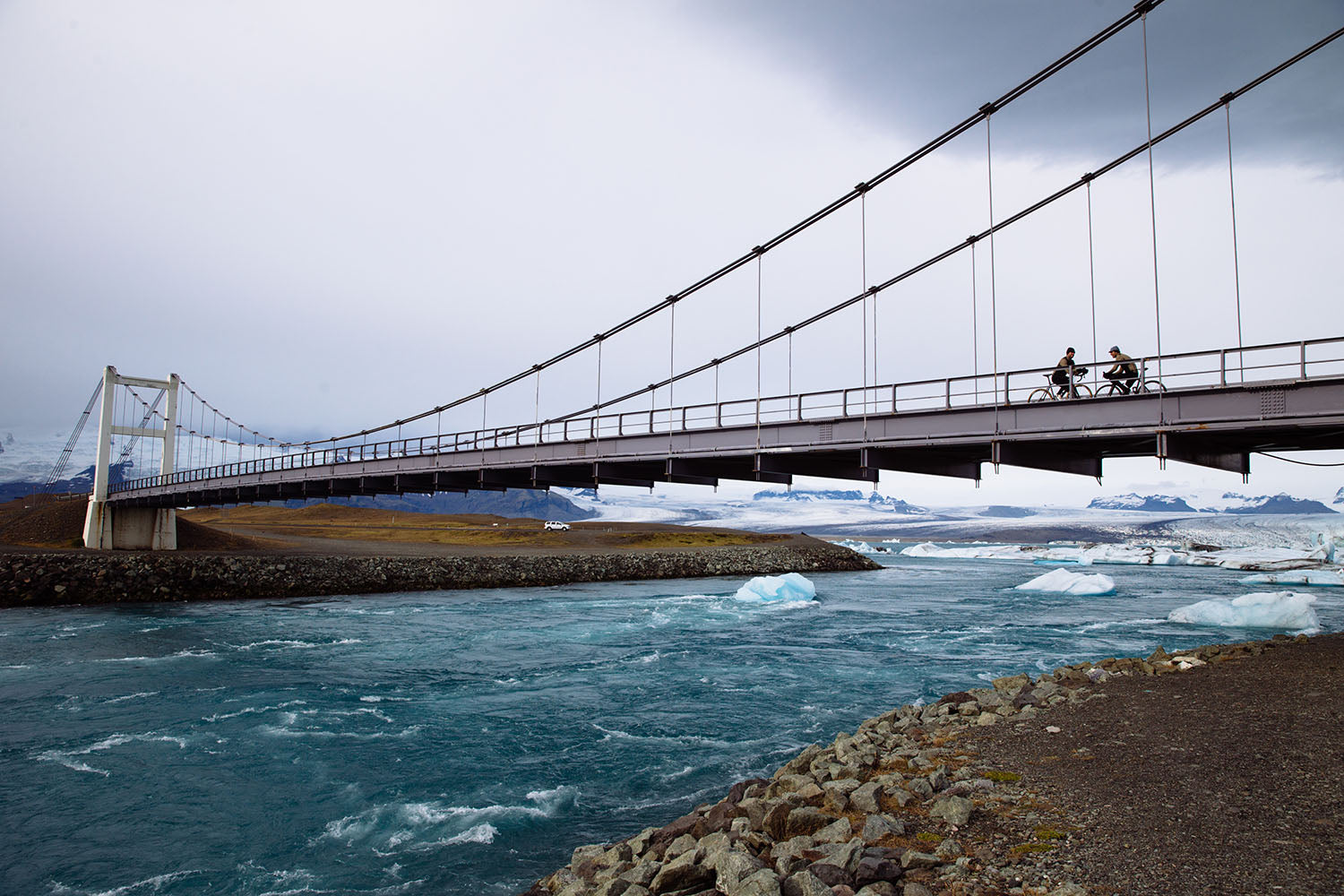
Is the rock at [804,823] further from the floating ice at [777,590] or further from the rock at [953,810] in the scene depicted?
the floating ice at [777,590]

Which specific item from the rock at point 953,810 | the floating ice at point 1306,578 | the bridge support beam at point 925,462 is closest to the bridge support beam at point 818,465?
the bridge support beam at point 925,462

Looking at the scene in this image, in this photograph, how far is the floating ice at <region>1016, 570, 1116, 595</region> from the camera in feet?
126

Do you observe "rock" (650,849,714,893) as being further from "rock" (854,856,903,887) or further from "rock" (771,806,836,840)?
"rock" (854,856,903,887)

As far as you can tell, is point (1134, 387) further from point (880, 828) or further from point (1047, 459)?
point (880, 828)

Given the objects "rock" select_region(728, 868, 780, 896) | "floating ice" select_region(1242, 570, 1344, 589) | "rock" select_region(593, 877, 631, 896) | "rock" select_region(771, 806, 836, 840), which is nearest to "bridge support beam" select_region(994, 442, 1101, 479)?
"rock" select_region(771, 806, 836, 840)

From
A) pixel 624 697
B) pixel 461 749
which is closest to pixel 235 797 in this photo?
pixel 461 749

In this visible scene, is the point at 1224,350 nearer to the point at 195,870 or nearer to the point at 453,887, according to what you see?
the point at 453,887

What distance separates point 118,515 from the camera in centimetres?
5150

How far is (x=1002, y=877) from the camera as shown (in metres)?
5.05

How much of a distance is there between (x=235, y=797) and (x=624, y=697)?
7.80 metres

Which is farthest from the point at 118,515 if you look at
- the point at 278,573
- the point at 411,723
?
the point at 411,723

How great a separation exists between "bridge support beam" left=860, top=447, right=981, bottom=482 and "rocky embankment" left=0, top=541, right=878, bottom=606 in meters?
31.0

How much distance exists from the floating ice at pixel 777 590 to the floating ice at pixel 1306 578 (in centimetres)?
3218

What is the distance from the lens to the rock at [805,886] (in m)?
5.05
